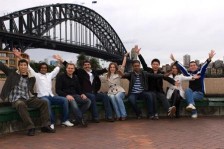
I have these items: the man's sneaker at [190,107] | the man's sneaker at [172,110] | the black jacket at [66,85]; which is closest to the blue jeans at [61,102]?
the black jacket at [66,85]

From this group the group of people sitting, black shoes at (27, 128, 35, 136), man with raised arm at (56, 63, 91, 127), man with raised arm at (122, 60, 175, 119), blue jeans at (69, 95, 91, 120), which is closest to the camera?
black shoes at (27, 128, 35, 136)

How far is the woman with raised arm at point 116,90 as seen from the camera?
7.90 m

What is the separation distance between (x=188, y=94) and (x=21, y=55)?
3.58 metres

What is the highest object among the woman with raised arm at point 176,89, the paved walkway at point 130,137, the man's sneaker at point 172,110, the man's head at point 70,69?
the man's head at point 70,69

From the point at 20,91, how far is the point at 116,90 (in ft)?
7.43

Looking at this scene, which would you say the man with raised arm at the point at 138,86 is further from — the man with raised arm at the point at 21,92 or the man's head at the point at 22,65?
the man's head at the point at 22,65

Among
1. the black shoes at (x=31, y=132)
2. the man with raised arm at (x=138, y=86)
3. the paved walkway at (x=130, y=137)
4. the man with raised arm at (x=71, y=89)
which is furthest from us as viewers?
the man with raised arm at (x=138, y=86)

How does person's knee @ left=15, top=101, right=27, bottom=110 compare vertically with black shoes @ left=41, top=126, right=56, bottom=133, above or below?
above

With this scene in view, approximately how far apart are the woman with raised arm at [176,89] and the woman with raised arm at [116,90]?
1071 millimetres

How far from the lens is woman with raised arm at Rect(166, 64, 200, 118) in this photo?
800 cm

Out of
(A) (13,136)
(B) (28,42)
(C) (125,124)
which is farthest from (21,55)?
(B) (28,42)

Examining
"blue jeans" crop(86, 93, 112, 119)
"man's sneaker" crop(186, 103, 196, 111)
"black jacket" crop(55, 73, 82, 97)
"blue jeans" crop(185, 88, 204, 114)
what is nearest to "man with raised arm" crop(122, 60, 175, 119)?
"blue jeans" crop(185, 88, 204, 114)

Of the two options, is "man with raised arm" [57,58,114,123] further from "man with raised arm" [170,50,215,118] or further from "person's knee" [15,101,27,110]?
"man with raised arm" [170,50,215,118]

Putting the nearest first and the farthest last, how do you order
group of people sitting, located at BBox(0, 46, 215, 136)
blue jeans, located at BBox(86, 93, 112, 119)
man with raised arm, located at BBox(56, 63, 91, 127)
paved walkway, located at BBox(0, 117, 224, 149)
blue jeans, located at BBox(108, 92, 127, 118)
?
paved walkway, located at BBox(0, 117, 224, 149) < group of people sitting, located at BBox(0, 46, 215, 136) < man with raised arm, located at BBox(56, 63, 91, 127) < blue jeans, located at BBox(86, 93, 112, 119) < blue jeans, located at BBox(108, 92, 127, 118)
